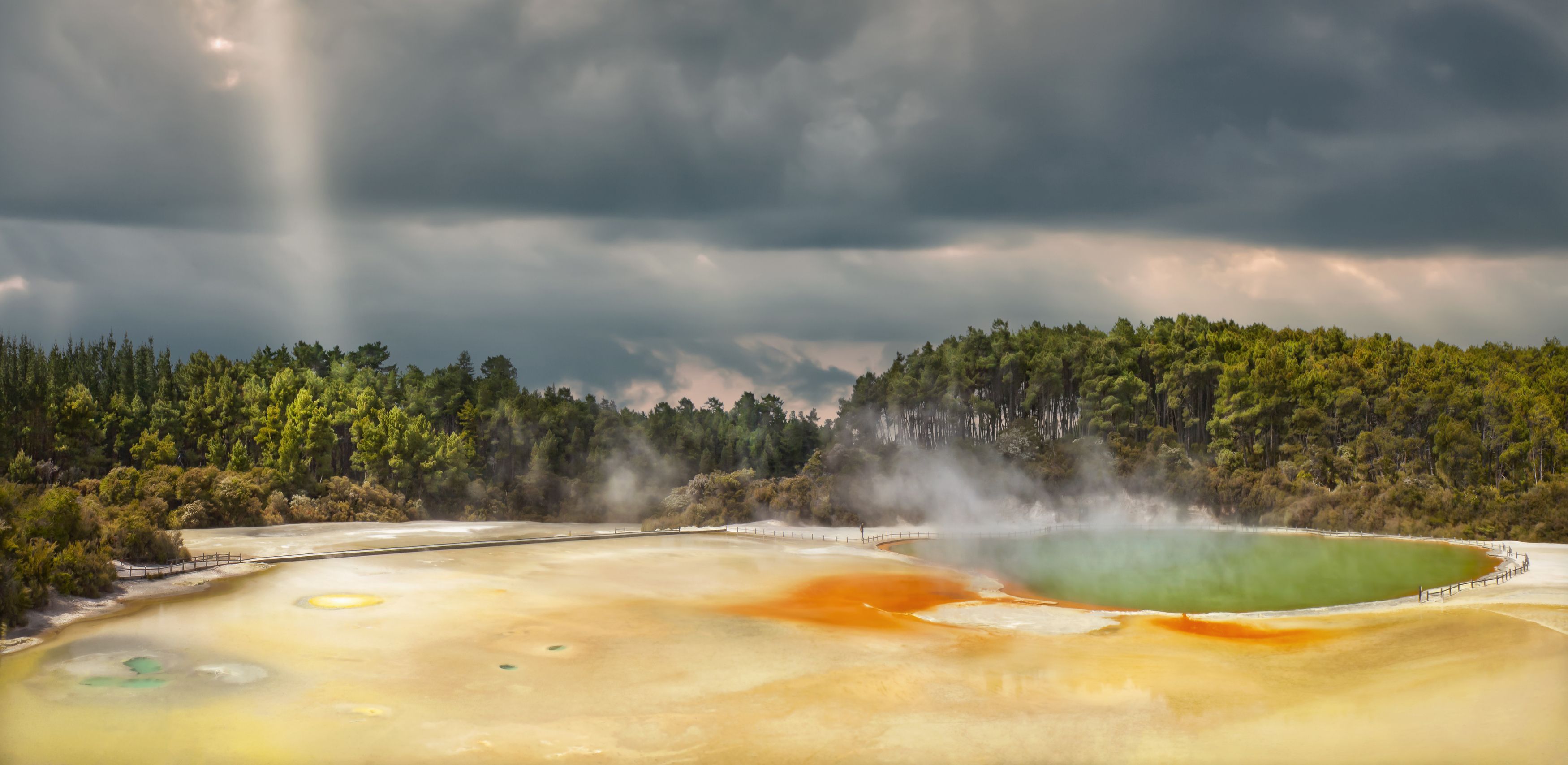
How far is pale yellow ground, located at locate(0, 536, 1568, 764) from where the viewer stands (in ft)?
59.7

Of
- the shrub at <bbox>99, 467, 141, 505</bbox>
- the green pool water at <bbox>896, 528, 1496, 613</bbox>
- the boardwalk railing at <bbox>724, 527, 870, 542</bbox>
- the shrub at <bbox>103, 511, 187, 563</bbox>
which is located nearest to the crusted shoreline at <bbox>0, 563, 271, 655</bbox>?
the shrub at <bbox>103, 511, 187, 563</bbox>

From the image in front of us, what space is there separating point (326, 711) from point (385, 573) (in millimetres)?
22149

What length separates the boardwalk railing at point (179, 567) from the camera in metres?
36.3

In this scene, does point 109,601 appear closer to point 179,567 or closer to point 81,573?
point 81,573

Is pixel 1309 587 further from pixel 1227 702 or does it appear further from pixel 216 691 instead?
pixel 216 691

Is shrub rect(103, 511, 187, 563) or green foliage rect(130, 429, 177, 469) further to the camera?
green foliage rect(130, 429, 177, 469)

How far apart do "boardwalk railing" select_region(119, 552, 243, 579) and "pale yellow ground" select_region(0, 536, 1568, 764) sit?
4.13 meters

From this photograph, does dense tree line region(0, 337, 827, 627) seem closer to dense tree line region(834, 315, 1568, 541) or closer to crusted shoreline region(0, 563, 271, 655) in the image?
crusted shoreline region(0, 563, 271, 655)

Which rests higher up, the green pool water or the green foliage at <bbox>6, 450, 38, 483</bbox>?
the green foliage at <bbox>6, 450, 38, 483</bbox>

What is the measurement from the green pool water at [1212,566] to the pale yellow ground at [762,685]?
Answer: 5042 millimetres

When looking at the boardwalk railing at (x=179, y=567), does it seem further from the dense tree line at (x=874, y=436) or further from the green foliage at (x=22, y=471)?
the green foliage at (x=22, y=471)

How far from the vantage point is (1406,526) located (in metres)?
64.9

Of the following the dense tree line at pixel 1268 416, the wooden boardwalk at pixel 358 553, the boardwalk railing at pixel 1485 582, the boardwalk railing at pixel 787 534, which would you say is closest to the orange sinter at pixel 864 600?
the boardwalk railing at pixel 1485 582

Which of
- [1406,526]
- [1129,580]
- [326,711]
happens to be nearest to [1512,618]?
[1129,580]
